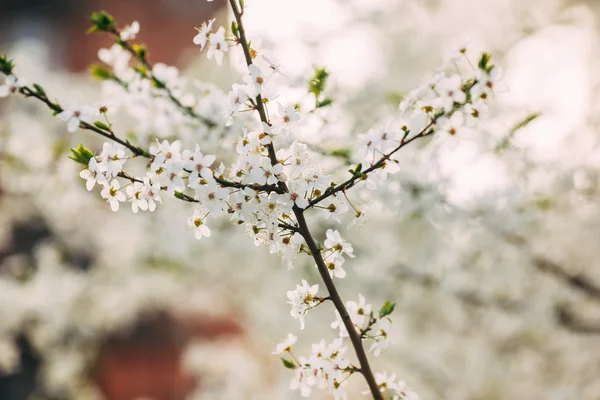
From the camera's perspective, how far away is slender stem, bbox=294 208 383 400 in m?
1.01

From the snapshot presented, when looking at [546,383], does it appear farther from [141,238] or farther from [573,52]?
[141,238]

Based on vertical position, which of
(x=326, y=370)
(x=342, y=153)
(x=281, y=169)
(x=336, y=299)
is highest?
(x=342, y=153)

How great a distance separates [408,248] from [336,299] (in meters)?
3.13

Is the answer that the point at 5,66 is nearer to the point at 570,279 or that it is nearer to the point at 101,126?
the point at 101,126

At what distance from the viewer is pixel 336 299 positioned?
1050mm

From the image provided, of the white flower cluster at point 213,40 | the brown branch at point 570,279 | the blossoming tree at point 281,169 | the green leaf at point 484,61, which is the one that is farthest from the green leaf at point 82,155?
the brown branch at point 570,279

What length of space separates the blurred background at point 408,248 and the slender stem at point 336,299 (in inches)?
40.2

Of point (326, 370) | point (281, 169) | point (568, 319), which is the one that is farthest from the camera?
point (568, 319)

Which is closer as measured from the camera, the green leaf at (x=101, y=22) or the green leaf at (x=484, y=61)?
the green leaf at (x=484, y=61)

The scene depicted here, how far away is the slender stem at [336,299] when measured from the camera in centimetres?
101

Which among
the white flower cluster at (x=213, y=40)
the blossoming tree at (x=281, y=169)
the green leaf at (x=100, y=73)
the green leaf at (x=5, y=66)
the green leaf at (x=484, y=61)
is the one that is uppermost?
the green leaf at (x=100, y=73)

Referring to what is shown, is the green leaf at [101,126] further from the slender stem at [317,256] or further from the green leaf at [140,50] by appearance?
the green leaf at [140,50]

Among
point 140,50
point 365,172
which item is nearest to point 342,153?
point 140,50

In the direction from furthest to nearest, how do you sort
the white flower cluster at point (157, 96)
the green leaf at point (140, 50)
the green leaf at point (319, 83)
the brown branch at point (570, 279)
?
the brown branch at point (570, 279), the white flower cluster at point (157, 96), the green leaf at point (140, 50), the green leaf at point (319, 83)
